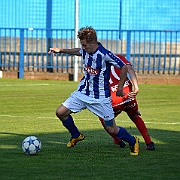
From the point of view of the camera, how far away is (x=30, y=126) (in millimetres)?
12125

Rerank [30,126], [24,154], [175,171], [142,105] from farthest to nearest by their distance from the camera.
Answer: [142,105] < [30,126] < [24,154] < [175,171]

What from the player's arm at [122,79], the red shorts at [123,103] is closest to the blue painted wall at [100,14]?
the red shorts at [123,103]

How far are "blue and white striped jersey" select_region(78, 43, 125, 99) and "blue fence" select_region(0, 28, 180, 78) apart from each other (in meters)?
17.6

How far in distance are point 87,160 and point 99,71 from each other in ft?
4.16

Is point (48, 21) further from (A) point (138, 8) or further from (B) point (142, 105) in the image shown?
(B) point (142, 105)

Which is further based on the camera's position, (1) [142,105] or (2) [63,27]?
(2) [63,27]

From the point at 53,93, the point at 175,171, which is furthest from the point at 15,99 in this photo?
the point at 175,171

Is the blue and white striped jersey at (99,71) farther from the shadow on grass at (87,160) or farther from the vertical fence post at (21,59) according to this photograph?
the vertical fence post at (21,59)

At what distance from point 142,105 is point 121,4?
500 inches

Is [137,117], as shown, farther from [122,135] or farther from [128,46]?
[128,46]

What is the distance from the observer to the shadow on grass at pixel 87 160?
7.34 m

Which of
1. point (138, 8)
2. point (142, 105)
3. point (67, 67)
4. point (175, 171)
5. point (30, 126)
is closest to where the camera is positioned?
point (175, 171)

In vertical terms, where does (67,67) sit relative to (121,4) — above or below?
below

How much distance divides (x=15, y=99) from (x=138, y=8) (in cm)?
1230
